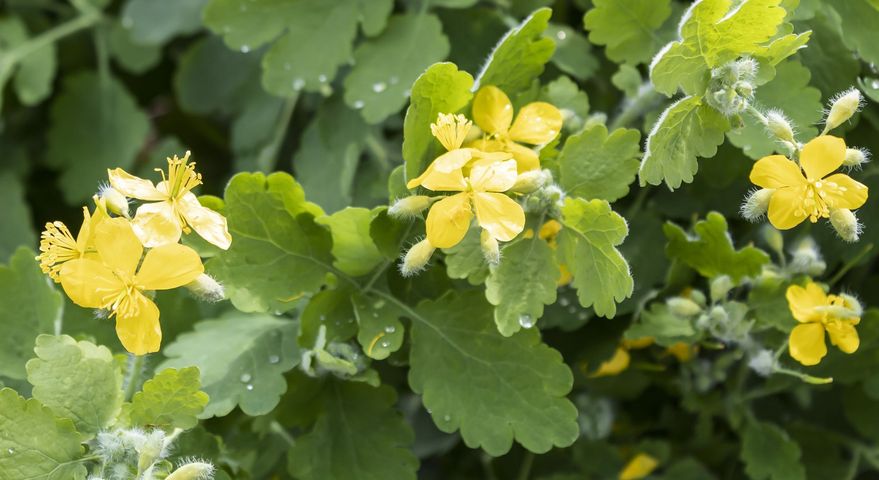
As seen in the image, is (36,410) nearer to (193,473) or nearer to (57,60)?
(193,473)

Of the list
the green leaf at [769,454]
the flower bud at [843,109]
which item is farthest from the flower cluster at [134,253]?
the green leaf at [769,454]

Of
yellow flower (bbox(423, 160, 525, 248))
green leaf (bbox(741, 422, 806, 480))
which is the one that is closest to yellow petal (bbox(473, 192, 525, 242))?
yellow flower (bbox(423, 160, 525, 248))

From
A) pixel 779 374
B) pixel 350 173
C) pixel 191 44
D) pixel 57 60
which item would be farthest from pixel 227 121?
pixel 779 374

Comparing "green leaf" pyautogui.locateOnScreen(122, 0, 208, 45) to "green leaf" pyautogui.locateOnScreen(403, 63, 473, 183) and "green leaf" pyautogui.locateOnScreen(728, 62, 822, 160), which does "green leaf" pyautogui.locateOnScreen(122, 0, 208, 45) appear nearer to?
"green leaf" pyautogui.locateOnScreen(403, 63, 473, 183)

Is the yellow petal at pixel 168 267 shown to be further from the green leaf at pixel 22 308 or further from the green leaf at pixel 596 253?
the green leaf at pixel 596 253

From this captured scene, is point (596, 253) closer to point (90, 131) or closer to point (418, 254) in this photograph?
point (418, 254)
